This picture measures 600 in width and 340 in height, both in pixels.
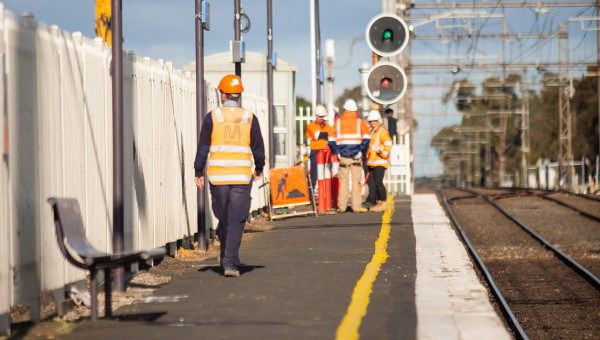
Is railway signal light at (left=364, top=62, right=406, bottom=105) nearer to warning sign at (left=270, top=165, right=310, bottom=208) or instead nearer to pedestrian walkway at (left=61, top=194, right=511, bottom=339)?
warning sign at (left=270, top=165, right=310, bottom=208)

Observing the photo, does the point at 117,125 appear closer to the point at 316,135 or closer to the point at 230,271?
the point at 230,271

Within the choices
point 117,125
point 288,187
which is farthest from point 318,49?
point 117,125

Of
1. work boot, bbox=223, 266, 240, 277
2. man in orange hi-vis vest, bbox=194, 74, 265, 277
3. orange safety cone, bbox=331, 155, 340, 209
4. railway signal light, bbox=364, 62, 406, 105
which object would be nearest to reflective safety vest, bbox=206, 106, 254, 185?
man in orange hi-vis vest, bbox=194, 74, 265, 277

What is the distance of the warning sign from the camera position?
61.3 feet

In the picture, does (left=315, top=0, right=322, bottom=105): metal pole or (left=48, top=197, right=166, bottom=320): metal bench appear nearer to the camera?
(left=48, top=197, right=166, bottom=320): metal bench

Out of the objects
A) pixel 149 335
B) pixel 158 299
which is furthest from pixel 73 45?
pixel 149 335

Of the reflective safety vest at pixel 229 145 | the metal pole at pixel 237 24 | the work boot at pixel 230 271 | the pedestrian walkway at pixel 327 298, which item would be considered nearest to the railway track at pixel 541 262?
the pedestrian walkway at pixel 327 298

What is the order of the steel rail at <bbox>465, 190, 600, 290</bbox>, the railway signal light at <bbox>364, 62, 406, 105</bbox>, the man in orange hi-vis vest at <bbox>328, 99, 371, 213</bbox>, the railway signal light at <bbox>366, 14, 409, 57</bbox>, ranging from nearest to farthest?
1. the steel rail at <bbox>465, 190, 600, 290</bbox>
2. the railway signal light at <bbox>364, 62, 406, 105</bbox>
3. the railway signal light at <bbox>366, 14, 409, 57</bbox>
4. the man in orange hi-vis vest at <bbox>328, 99, 371, 213</bbox>

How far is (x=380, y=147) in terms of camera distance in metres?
20.0

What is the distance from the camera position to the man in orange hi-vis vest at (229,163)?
9.79m

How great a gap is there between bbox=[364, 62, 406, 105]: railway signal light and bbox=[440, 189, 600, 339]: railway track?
2.85 m

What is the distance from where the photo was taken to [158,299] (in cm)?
845

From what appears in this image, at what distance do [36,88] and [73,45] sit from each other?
1.07m

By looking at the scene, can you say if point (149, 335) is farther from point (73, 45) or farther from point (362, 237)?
point (362, 237)
